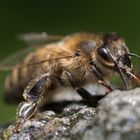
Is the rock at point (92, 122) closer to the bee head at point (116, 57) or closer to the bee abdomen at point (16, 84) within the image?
the bee head at point (116, 57)

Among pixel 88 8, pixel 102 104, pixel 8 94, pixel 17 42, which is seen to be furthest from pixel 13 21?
pixel 102 104

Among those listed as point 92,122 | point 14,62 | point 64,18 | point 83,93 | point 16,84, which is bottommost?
point 64,18

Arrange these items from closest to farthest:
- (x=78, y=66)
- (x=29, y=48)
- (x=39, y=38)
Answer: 1. (x=78, y=66)
2. (x=39, y=38)
3. (x=29, y=48)

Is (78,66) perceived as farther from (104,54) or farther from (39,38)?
(39,38)

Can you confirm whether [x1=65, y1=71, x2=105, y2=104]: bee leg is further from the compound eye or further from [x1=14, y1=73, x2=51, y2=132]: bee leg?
the compound eye

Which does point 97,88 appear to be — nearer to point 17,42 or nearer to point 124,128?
point 124,128

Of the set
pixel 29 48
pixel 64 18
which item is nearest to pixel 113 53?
pixel 29 48

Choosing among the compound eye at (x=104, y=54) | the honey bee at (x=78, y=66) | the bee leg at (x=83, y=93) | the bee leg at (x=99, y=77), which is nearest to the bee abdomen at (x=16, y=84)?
the honey bee at (x=78, y=66)
